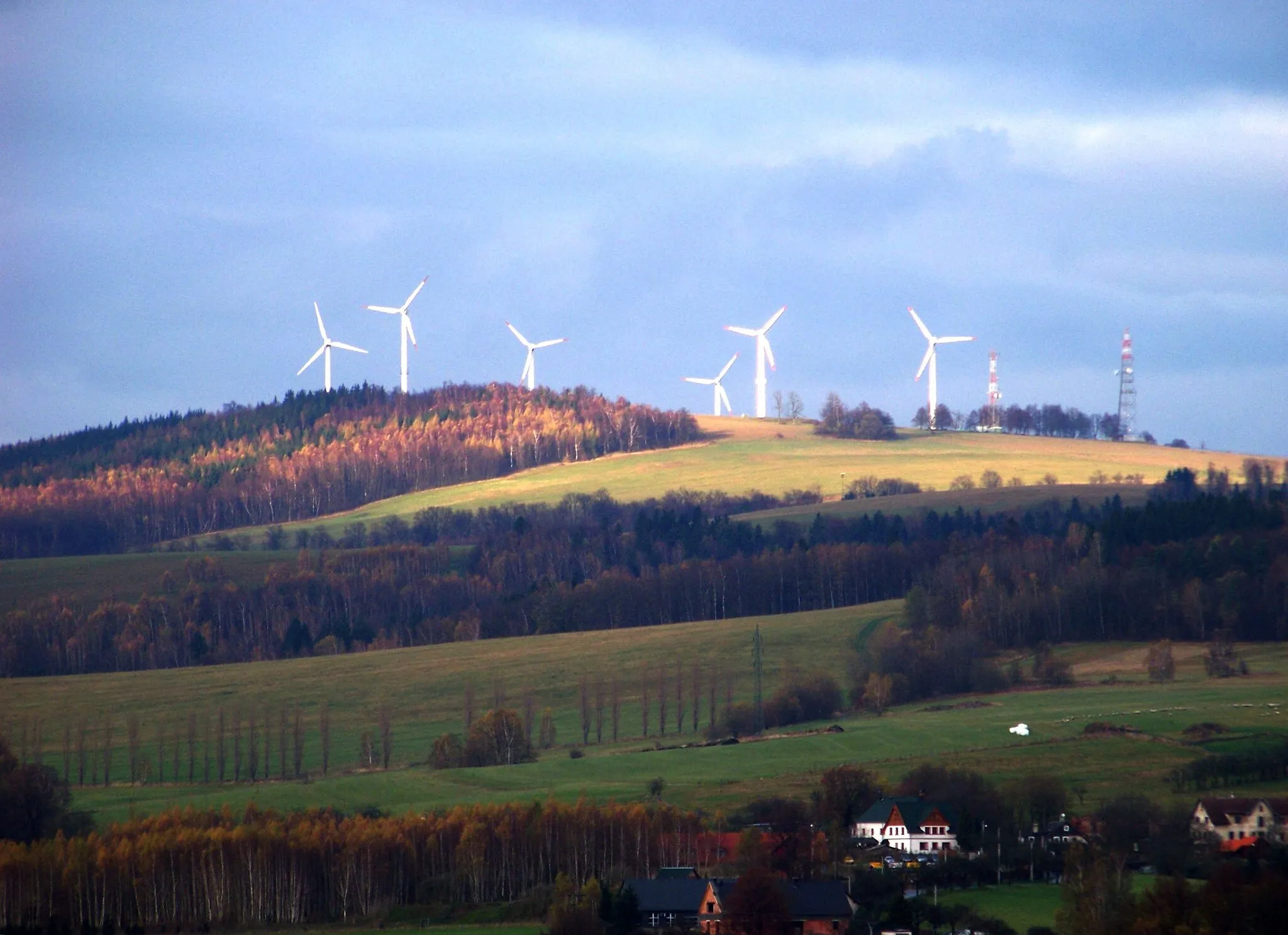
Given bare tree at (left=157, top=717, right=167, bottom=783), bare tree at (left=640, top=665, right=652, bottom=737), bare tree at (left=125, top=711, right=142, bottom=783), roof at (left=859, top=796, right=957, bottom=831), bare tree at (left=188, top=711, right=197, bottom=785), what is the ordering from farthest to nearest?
bare tree at (left=640, top=665, right=652, bottom=737) → bare tree at (left=125, top=711, right=142, bottom=783) → bare tree at (left=157, top=717, right=167, bottom=783) → bare tree at (left=188, top=711, right=197, bottom=785) → roof at (left=859, top=796, right=957, bottom=831)

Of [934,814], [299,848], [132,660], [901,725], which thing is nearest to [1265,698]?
[901,725]

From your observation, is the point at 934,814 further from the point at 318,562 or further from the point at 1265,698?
the point at 318,562

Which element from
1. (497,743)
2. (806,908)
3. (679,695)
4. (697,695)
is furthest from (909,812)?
(697,695)

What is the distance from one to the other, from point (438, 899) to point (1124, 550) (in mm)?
84525

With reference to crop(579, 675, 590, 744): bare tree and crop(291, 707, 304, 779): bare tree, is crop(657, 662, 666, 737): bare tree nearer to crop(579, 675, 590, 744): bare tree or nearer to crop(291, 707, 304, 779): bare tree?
crop(579, 675, 590, 744): bare tree

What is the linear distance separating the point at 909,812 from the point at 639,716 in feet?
118

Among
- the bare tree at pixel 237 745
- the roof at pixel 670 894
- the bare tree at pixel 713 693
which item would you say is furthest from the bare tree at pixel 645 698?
the roof at pixel 670 894

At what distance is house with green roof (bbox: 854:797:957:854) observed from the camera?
70.4 metres

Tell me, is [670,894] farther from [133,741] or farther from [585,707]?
A: [133,741]

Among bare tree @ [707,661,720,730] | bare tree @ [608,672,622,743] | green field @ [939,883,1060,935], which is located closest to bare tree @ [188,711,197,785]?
bare tree @ [608,672,622,743]

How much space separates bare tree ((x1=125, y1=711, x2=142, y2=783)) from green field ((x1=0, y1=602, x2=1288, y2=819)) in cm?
69

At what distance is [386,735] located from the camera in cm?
9750

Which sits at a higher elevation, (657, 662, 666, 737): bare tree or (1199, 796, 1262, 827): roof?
(657, 662, 666, 737): bare tree

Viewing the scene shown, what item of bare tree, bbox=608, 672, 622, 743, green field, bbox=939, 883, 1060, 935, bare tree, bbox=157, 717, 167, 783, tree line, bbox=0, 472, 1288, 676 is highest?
tree line, bbox=0, 472, 1288, 676
